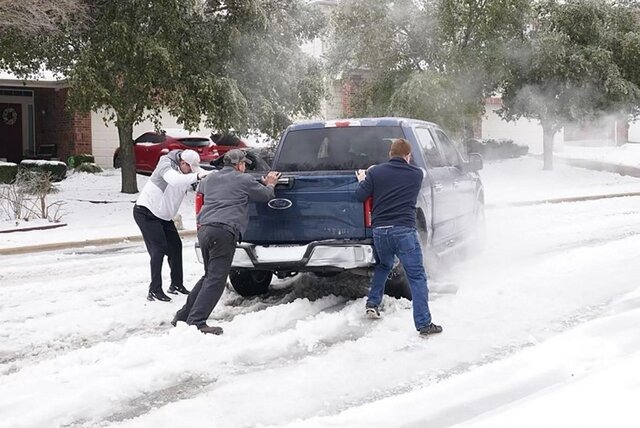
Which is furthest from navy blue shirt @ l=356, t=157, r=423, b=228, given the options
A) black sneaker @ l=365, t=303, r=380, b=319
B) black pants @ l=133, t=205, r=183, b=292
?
black pants @ l=133, t=205, r=183, b=292

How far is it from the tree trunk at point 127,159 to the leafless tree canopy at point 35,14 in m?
3.27

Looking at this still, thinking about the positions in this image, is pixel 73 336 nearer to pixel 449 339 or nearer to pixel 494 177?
pixel 449 339

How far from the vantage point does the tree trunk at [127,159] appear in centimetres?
1966

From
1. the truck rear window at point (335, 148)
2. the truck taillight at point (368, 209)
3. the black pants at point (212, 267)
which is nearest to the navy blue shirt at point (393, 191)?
the truck taillight at point (368, 209)

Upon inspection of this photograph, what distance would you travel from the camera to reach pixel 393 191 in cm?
702

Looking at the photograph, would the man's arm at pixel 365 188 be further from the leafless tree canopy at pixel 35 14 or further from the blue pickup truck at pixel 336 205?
the leafless tree canopy at pixel 35 14

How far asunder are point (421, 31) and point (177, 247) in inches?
663

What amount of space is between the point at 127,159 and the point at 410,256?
14.8 metres

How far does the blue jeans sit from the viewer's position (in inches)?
269

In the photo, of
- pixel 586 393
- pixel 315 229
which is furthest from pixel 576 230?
pixel 586 393

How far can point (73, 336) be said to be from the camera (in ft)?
23.7

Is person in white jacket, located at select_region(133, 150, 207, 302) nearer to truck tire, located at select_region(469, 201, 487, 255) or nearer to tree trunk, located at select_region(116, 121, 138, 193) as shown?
truck tire, located at select_region(469, 201, 487, 255)

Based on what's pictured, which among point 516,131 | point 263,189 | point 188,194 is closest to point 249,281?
point 263,189

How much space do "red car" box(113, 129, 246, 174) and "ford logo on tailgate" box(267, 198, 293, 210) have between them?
16.6 metres
